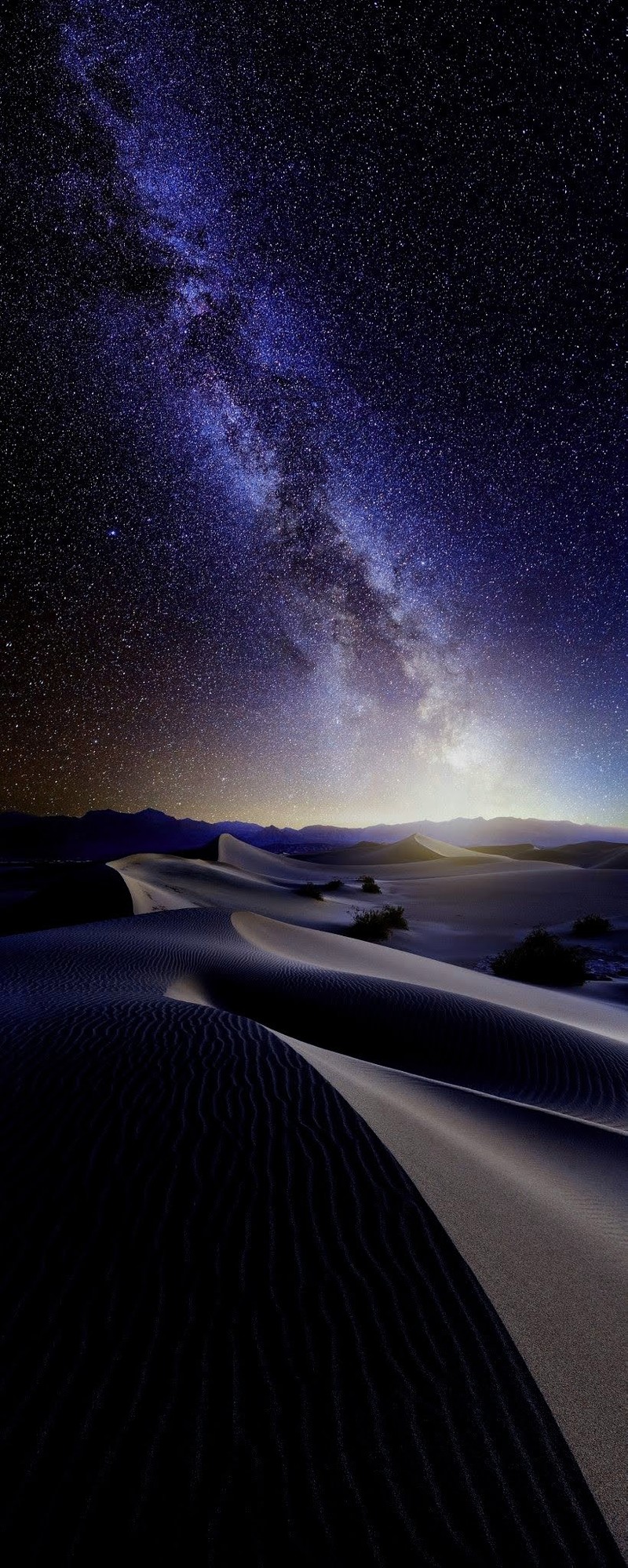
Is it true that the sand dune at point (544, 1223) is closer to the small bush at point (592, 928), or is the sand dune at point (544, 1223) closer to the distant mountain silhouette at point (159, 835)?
the small bush at point (592, 928)

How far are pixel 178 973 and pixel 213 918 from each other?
4.49 m

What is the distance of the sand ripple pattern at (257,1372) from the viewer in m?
1.25

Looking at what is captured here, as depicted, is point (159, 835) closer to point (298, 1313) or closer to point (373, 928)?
point (373, 928)

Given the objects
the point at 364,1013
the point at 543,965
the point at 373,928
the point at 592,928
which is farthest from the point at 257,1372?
the point at 592,928

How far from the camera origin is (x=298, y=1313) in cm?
176

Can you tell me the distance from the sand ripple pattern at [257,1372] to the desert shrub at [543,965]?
9868 mm

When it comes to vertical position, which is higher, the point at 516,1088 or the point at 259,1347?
the point at 259,1347

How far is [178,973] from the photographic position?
7.70 m

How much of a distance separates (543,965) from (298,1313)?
10989mm

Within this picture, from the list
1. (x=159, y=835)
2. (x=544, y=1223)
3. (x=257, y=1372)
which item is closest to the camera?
(x=257, y=1372)

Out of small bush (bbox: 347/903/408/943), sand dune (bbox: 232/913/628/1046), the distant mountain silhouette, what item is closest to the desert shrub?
sand dune (bbox: 232/913/628/1046)

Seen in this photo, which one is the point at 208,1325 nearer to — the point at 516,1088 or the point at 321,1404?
the point at 321,1404

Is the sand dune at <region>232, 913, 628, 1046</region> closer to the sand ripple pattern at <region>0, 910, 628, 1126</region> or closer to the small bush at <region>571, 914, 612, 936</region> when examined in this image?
the sand ripple pattern at <region>0, 910, 628, 1126</region>

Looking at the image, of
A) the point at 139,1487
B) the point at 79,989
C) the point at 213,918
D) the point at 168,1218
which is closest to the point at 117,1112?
the point at 168,1218
